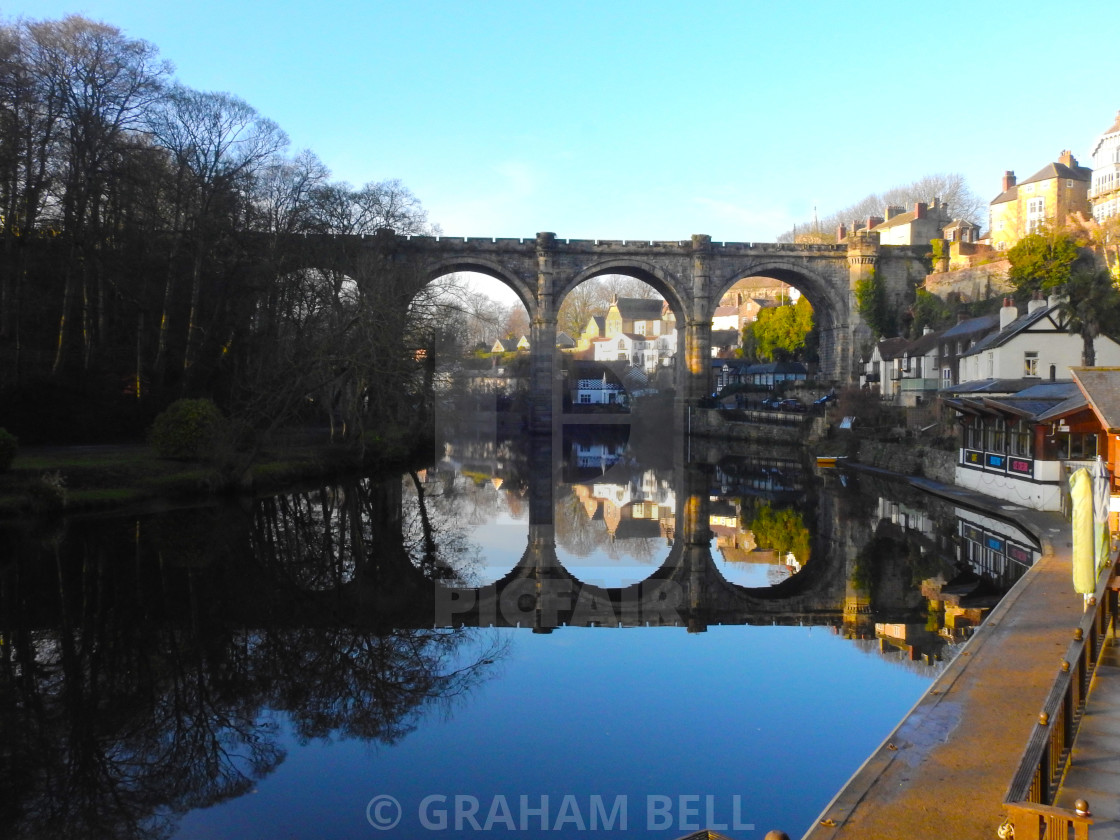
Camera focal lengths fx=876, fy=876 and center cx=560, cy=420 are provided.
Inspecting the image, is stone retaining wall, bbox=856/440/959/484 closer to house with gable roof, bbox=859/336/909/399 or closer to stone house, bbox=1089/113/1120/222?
house with gable roof, bbox=859/336/909/399

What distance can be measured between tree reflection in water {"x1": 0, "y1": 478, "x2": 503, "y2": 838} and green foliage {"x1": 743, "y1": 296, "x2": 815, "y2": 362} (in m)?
48.1

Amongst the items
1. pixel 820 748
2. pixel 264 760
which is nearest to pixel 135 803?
pixel 264 760

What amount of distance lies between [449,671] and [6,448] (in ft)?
43.9

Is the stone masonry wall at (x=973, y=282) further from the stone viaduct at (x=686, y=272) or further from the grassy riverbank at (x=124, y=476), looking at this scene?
the grassy riverbank at (x=124, y=476)

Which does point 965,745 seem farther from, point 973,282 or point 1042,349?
point 973,282

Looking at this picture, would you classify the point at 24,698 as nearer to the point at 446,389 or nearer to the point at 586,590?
the point at 586,590

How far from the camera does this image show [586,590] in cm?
1390

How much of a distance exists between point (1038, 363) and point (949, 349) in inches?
389

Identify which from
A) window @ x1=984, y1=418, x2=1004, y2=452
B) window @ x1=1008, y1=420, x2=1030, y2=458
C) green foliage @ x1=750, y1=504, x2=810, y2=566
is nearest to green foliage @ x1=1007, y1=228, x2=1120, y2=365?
window @ x1=984, y1=418, x2=1004, y2=452

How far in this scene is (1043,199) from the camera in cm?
5409

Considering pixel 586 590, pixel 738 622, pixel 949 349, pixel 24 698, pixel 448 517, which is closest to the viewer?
pixel 24 698

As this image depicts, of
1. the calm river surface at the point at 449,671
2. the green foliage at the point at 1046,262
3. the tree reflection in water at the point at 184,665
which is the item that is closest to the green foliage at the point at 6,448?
the calm river surface at the point at 449,671

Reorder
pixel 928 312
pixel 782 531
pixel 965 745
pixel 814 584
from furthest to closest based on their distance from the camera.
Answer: pixel 928 312
pixel 782 531
pixel 814 584
pixel 965 745

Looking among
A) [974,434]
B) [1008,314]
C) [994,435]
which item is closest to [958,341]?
[1008,314]
